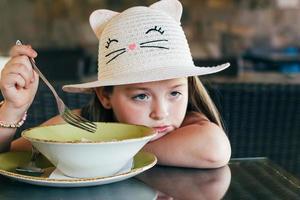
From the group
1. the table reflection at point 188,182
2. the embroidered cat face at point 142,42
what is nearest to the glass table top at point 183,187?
the table reflection at point 188,182

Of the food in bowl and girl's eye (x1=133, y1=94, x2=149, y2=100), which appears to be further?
girl's eye (x1=133, y1=94, x2=149, y2=100)

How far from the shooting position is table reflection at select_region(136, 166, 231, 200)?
0.92 metres

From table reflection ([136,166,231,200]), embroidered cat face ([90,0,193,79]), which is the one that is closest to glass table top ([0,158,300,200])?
table reflection ([136,166,231,200])

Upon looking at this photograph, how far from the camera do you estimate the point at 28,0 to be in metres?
5.25

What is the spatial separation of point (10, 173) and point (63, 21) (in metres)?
4.40

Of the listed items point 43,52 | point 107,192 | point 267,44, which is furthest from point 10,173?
point 267,44

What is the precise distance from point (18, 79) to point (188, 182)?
334 mm

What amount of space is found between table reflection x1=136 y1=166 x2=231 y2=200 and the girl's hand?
0.26 metres

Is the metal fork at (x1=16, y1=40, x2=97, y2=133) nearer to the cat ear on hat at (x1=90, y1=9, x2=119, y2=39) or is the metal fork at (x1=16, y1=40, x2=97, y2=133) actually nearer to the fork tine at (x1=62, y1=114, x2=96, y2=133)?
the fork tine at (x1=62, y1=114, x2=96, y2=133)

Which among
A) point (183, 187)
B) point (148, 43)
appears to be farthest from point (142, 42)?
point (183, 187)

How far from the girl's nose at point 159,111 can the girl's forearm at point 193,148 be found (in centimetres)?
4

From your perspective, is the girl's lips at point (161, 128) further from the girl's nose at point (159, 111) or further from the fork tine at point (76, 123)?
the fork tine at point (76, 123)

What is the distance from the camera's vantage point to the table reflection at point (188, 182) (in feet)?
3.03

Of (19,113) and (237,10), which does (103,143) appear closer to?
(19,113)
